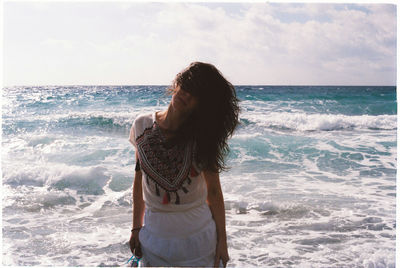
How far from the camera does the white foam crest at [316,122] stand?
13703 mm

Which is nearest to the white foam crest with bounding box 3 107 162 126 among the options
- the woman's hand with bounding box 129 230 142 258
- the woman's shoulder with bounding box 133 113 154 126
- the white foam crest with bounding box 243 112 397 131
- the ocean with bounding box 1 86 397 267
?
the ocean with bounding box 1 86 397 267

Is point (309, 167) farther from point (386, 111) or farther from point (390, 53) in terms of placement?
point (386, 111)

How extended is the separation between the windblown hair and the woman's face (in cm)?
2

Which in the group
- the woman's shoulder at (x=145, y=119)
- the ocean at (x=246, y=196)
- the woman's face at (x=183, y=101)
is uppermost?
the woman's face at (x=183, y=101)

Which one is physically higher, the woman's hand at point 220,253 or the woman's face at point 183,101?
the woman's face at point 183,101

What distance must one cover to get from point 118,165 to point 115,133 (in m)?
4.66

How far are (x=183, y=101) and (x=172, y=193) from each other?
392 mm

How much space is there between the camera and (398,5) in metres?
2.17

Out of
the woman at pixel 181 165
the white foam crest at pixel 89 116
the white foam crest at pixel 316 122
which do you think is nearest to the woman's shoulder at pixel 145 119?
the woman at pixel 181 165

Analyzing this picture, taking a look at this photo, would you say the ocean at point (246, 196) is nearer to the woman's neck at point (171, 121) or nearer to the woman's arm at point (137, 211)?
the woman's neck at point (171, 121)

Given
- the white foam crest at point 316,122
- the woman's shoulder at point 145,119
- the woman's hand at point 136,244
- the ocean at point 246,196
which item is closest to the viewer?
the woman's shoulder at point 145,119

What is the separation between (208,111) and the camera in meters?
1.47

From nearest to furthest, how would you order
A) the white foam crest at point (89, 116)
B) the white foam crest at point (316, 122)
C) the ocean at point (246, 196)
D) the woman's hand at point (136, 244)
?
1. the woman's hand at point (136, 244)
2. the ocean at point (246, 196)
3. the white foam crest at point (316, 122)
4. the white foam crest at point (89, 116)

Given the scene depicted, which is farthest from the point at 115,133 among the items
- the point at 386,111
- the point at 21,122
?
the point at 386,111
